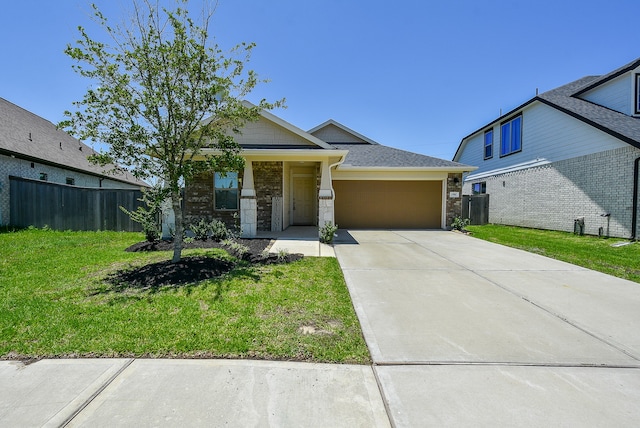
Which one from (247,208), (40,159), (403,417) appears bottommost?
(403,417)

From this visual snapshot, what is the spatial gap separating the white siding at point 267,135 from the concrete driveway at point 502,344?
5.69m

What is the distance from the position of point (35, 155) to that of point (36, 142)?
191 cm

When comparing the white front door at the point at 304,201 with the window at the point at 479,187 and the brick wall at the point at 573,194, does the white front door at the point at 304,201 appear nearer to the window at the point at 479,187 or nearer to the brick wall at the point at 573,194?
the brick wall at the point at 573,194

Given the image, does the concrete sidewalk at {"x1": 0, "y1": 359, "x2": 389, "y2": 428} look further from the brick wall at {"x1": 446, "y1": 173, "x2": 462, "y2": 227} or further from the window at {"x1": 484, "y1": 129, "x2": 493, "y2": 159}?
the window at {"x1": 484, "y1": 129, "x2": 493, "y2": 159}

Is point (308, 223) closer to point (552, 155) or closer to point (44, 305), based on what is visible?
point (44, 305)

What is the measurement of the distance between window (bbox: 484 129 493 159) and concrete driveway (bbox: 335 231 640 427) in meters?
14.3

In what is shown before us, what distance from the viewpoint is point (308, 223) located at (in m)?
14.0

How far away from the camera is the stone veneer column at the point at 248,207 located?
9.75 metres

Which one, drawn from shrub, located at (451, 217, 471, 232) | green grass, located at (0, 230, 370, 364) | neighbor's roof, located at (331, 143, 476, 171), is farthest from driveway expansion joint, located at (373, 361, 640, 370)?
shrub, located at (451, 217, 471, 232)

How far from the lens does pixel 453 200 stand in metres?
13.6

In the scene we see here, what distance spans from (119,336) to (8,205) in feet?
40.8

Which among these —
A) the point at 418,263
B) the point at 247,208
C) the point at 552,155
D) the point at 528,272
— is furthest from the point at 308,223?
the point at 552,155

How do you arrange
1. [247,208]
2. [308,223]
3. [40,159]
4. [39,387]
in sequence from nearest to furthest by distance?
[39,387]
[247,208]
[40,159]
[308,223]

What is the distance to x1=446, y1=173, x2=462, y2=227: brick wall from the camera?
13617mm
